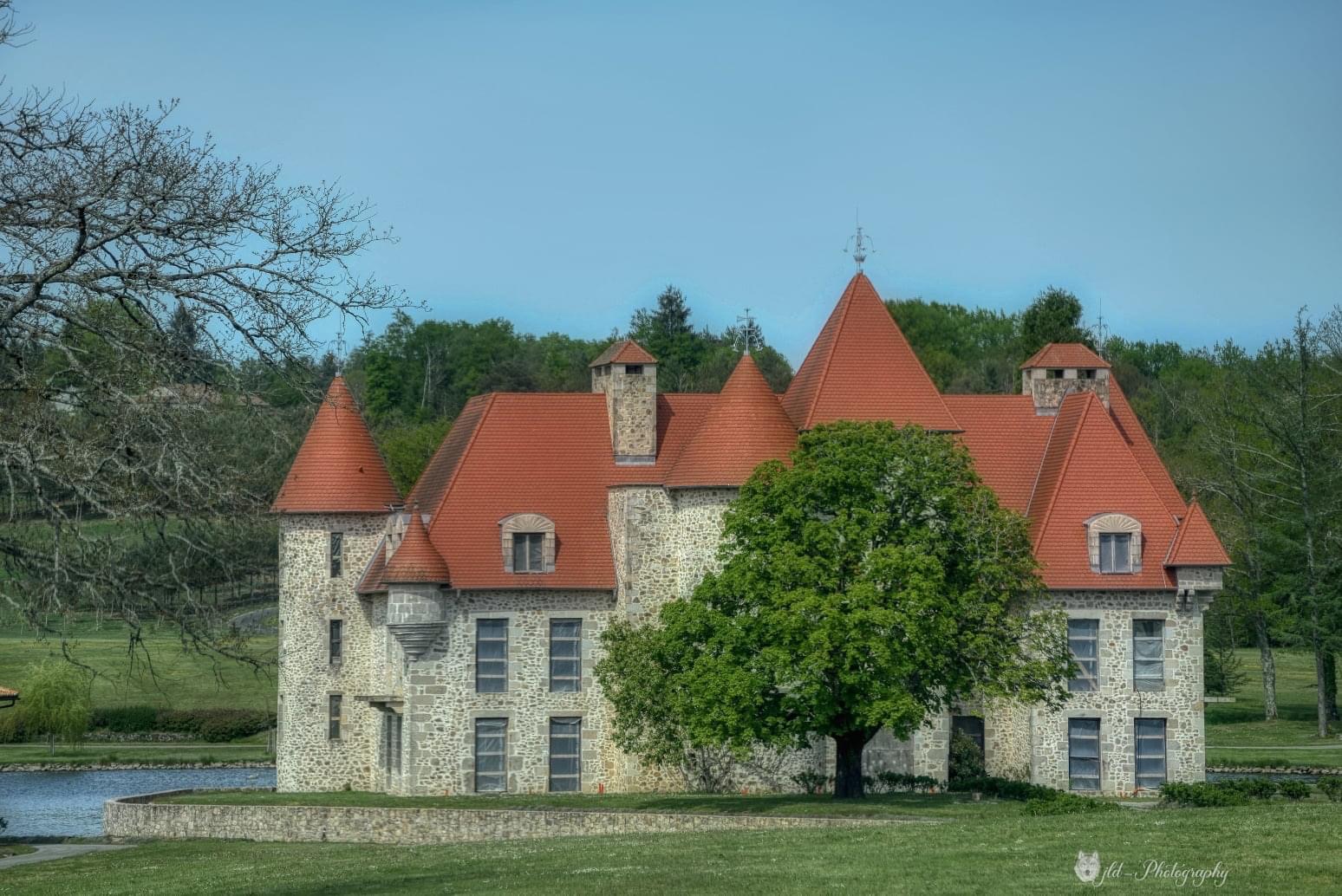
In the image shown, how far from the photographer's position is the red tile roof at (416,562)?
43.3 metres

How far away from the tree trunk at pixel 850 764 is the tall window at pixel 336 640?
13705 millimetres

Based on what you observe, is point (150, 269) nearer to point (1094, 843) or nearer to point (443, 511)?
point (1094, 843)

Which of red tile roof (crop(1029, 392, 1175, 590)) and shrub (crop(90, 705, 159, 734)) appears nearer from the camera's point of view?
red tile roof (crop(1029, 392, 1175, 590))

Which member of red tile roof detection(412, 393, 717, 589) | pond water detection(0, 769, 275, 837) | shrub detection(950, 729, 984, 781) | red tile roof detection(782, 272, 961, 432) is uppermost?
red tile roof detection(782, 272, 961, 432)

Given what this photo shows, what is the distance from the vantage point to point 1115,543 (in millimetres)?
43969

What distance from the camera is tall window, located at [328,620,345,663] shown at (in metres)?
46.9

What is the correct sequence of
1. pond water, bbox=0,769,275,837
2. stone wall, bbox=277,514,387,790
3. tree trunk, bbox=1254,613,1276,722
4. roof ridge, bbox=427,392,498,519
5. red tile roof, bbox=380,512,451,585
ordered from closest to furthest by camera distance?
red tile roof, bbox=380,512,451,585, pond water, bbox=0,769,275,837, roof ridge, bbox=427,392,498,519, stone wall, bbox=277,514,387,790, tree trunk, bbox=1254,613,1276,722

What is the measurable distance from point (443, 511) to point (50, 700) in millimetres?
24229

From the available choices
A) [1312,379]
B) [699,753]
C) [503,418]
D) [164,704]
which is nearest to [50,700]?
[164,704]

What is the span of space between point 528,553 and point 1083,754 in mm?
13284

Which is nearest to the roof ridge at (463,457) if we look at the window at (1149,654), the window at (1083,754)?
the window at (1083,754)

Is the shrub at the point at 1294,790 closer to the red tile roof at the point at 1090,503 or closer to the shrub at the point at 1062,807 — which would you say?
the shrub at the point at 1062,807

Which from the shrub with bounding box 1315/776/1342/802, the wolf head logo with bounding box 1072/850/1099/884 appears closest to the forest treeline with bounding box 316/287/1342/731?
the wolf head logo with bounding box 1072/850/1099/884

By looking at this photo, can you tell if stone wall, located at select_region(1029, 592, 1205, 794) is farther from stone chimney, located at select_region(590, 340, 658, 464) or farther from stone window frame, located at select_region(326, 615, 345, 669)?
stone window frame, located at select_region(326, 615, 345, 669)
